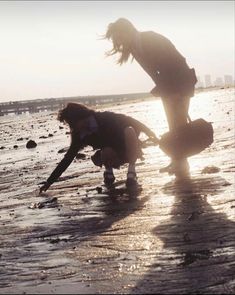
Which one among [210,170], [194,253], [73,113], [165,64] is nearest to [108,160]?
[73,113]

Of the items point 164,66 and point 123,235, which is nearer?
point 123,235

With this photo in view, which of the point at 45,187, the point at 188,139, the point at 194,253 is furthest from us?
the point at 188,139

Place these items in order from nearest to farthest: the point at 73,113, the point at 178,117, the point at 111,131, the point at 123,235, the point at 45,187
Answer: the point at 123,235 → the point at 73,113 → the point at 45,187 → the point at 111,131 → the point at 178,117

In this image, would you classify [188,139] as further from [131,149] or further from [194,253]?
[194,253]

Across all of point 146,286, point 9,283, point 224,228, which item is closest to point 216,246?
point 224,228

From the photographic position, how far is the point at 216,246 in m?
3.66

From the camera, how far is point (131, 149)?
22.5 ft

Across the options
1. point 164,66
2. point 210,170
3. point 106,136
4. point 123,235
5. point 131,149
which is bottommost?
point 210,170

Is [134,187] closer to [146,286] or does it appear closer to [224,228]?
[224,228]

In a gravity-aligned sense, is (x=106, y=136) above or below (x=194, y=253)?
above

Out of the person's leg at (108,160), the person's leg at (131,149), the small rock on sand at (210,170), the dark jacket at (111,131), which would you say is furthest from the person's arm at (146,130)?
the small rock on sand at (210,170)

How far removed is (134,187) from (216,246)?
9.57 feet

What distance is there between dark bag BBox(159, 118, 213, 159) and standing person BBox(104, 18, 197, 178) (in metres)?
0.14

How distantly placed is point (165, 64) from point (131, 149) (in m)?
1.24
